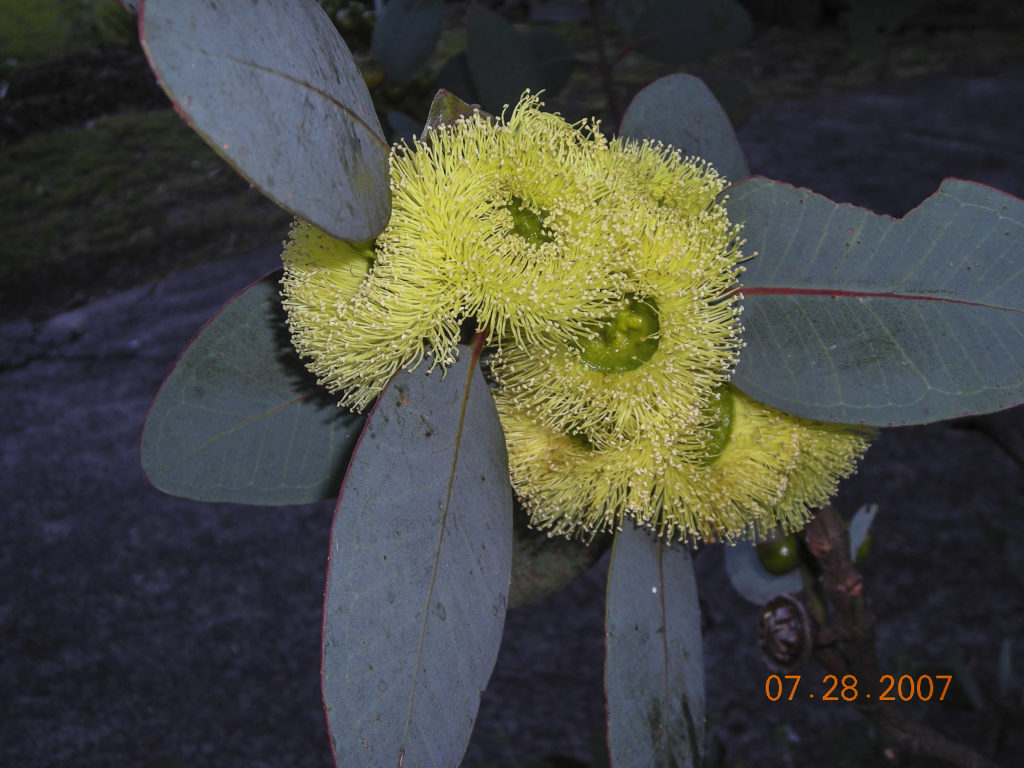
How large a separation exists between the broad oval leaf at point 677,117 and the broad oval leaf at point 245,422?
13.7 inches

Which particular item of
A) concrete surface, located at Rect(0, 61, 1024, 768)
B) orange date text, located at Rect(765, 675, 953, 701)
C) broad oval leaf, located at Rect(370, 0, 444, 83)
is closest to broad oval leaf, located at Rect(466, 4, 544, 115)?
broad oval leaf, located at Rect(370, 0, 444, 83)

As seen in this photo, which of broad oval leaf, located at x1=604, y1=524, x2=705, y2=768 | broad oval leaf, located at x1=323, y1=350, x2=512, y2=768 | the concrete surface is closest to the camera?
broad oval leaf, located at x1=323, y1=350, x2=512, y2=768

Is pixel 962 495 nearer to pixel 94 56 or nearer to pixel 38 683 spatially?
pixel 38 683

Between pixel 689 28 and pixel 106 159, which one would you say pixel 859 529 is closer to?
pixel 689 28

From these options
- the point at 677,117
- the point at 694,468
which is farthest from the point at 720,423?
the point at 677,117

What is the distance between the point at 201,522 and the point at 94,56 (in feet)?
9.81

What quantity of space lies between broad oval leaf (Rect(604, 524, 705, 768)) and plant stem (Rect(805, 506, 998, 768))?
7.4 inches

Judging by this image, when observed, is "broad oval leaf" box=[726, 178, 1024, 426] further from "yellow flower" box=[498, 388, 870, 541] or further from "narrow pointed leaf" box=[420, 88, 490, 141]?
"narrow pointed leaf" box=[420, 88, 490, 141]

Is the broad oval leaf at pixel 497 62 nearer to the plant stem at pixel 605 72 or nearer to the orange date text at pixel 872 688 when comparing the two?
the plant stem at pixel 605 72

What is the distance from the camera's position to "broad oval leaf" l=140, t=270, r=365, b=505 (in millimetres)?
672

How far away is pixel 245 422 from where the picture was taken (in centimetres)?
69

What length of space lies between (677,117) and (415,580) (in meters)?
0.47

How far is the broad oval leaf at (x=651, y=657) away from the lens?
0.61m

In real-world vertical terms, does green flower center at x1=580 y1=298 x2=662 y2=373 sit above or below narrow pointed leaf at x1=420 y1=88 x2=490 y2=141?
below
